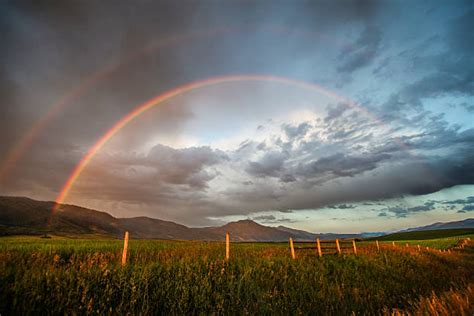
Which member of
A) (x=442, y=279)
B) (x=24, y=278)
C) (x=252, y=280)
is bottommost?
(x=442, y=279)

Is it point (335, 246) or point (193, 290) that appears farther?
point (335, 246)

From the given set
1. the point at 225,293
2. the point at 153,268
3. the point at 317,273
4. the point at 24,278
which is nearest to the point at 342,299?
the point at 317,273

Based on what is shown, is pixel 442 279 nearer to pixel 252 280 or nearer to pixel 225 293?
pixel 252 280

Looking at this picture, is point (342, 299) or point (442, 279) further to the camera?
point (442, 279)

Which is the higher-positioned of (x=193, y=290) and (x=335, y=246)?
(x=335, y=246)

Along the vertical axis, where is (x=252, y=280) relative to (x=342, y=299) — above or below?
above

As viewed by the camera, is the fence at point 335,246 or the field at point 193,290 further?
the fence at point 335,246

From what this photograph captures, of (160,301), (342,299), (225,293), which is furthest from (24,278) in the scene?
(342,299)

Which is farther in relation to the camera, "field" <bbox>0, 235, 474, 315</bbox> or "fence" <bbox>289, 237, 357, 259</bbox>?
"fence" <bbox>289, 237, 357, 259</bbox>

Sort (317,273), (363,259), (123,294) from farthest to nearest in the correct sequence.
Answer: (363,259) → (317,273) → (123,294)

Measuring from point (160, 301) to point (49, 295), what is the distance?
9.14 ft

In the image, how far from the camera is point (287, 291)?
31.6 ft

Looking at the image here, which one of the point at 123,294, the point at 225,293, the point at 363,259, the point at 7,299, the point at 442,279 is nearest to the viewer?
the point at 7,299

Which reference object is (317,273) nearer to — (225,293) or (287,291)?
(287,291)
